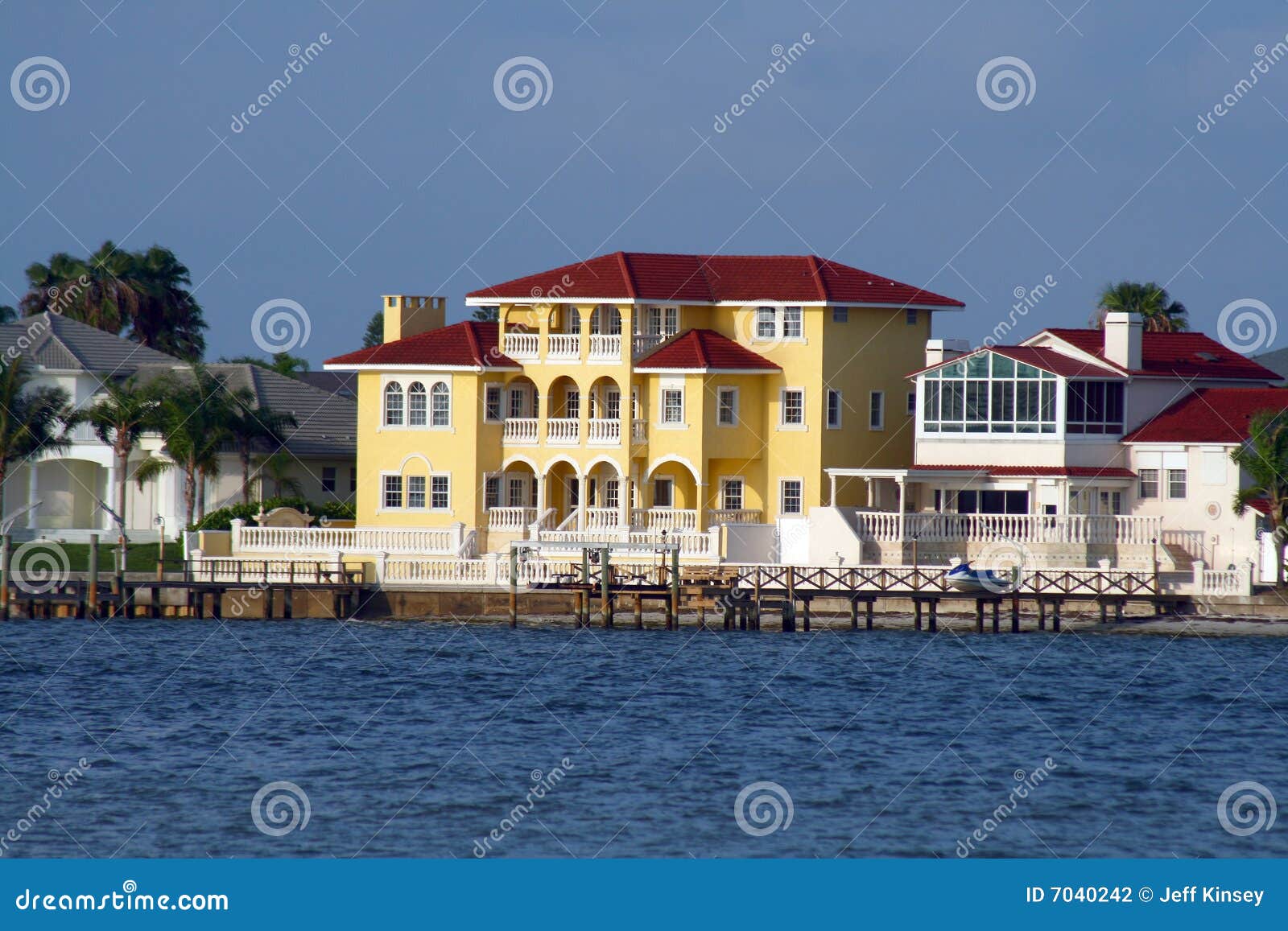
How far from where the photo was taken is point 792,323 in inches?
2534

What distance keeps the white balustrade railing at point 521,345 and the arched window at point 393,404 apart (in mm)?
3404

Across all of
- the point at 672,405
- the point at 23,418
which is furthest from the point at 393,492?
the point at 23,418

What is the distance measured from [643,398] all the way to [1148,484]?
1431 centimetres

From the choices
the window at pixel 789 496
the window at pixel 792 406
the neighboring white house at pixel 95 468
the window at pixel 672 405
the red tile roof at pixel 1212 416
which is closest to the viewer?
the red tile roof at pixel 1212 416

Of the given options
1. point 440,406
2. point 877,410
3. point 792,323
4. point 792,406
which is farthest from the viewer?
point 877,410

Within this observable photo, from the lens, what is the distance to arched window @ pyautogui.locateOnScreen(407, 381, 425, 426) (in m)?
65.2

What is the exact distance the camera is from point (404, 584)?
192ft

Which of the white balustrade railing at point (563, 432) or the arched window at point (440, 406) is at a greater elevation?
the arched window at point (440, 406)

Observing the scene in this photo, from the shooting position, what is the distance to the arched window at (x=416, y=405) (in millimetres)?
65188

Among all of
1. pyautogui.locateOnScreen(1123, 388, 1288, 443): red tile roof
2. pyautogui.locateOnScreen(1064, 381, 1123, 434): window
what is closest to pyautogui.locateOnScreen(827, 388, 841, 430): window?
pyautogui.locateOnScreen(1064, 381, 1123, 434): window

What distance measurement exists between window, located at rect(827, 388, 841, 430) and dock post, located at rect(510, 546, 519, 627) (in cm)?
1142

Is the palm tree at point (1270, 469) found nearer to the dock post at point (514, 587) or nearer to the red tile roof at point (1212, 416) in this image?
the red tile roof at point (1212, 416)

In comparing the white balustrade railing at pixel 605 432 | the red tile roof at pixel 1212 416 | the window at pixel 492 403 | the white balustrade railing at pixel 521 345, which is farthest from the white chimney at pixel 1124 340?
the window at pixel 492 403

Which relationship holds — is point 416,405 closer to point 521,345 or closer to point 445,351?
point 445,351
